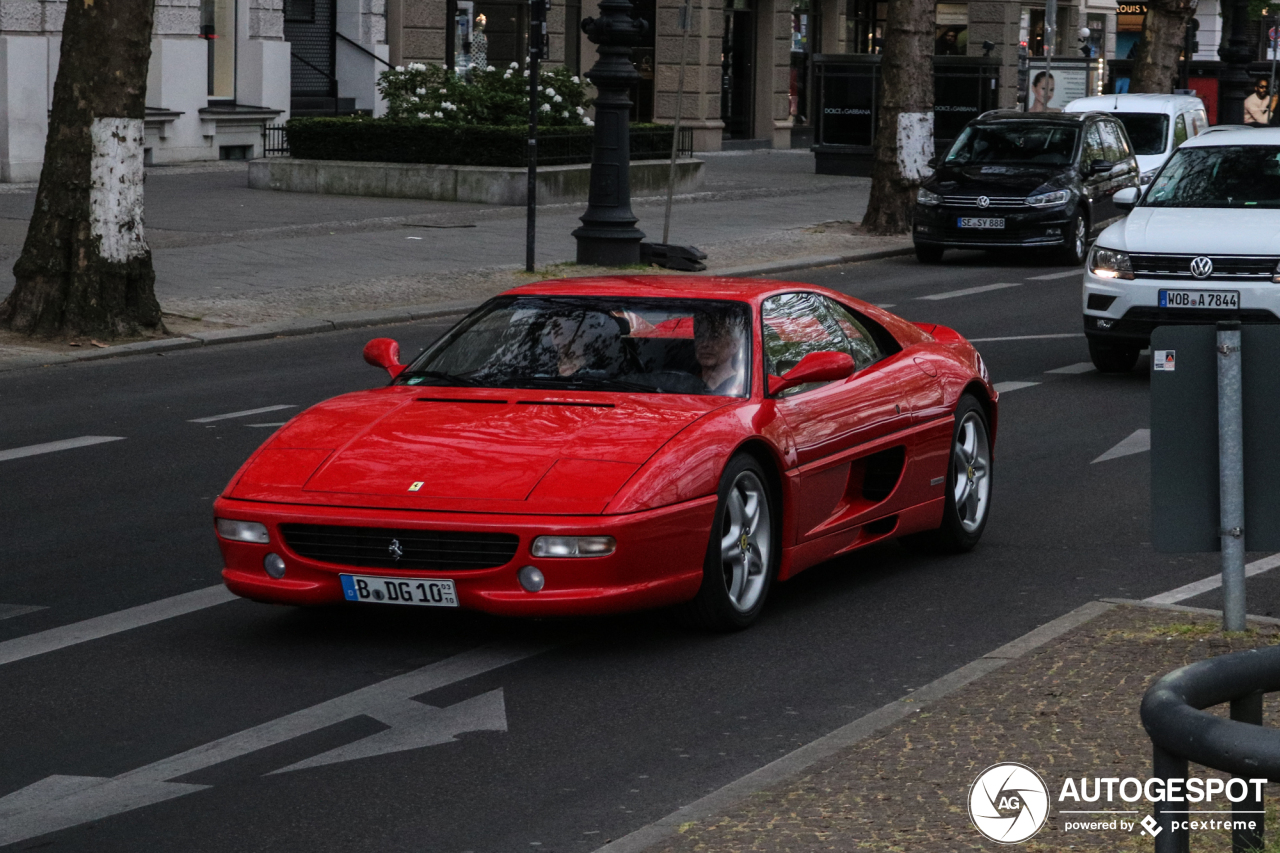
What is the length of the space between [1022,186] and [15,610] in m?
18.7

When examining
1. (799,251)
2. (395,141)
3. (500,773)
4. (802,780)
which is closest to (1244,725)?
(802,780)

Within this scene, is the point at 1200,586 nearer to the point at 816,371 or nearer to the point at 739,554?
the point at 816,371

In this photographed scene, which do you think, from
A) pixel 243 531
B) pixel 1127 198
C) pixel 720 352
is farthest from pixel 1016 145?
pixel 243 531

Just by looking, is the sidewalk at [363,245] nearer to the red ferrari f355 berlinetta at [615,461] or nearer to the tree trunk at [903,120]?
the tree trunk at [903,120]

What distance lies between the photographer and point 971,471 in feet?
29.5

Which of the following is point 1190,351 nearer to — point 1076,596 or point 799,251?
point 1076,596

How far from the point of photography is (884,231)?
1077 inches

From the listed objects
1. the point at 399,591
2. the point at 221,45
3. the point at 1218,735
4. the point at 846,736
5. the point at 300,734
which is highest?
the point at 221,45

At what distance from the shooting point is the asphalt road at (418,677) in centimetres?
534

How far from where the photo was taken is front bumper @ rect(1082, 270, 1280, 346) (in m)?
13.6

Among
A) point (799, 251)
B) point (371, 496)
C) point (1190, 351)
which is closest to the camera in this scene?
point (1190, 351)

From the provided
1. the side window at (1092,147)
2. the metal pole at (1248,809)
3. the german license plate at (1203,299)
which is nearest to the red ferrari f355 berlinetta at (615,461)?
the metal pole at (1248,809)

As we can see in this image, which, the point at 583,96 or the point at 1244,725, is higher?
the point at 583,96

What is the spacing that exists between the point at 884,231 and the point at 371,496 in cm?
2107
